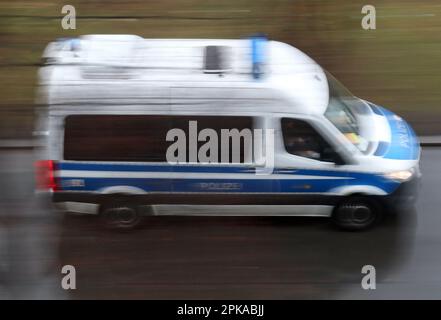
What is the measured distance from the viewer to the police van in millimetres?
5379

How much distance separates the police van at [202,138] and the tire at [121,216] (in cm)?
1

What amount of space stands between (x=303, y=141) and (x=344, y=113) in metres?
0.60

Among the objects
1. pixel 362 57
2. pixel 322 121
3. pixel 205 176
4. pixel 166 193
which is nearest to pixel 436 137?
pixel 362 57

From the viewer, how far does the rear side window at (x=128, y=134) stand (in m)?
5.40

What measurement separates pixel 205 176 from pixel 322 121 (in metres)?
1.22

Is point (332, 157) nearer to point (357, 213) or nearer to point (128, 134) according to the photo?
point (357, 213)

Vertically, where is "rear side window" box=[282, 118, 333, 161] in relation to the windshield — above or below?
below

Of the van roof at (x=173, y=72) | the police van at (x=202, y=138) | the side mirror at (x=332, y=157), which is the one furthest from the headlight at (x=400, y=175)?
the van roof at (x=173, y=72)

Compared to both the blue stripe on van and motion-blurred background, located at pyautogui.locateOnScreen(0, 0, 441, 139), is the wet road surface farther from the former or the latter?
motion-blurred background, located at pyautogui.locateOnScreen(0, 0, 441, 139)

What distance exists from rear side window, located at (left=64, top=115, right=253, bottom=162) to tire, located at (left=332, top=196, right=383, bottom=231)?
3.67 ft

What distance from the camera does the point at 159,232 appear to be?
5520 mm

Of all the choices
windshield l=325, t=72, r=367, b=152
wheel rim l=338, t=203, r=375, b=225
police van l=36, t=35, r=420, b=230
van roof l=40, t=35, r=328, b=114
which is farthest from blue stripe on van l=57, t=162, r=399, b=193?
van roof l=40, t=35, r=328, b=114
